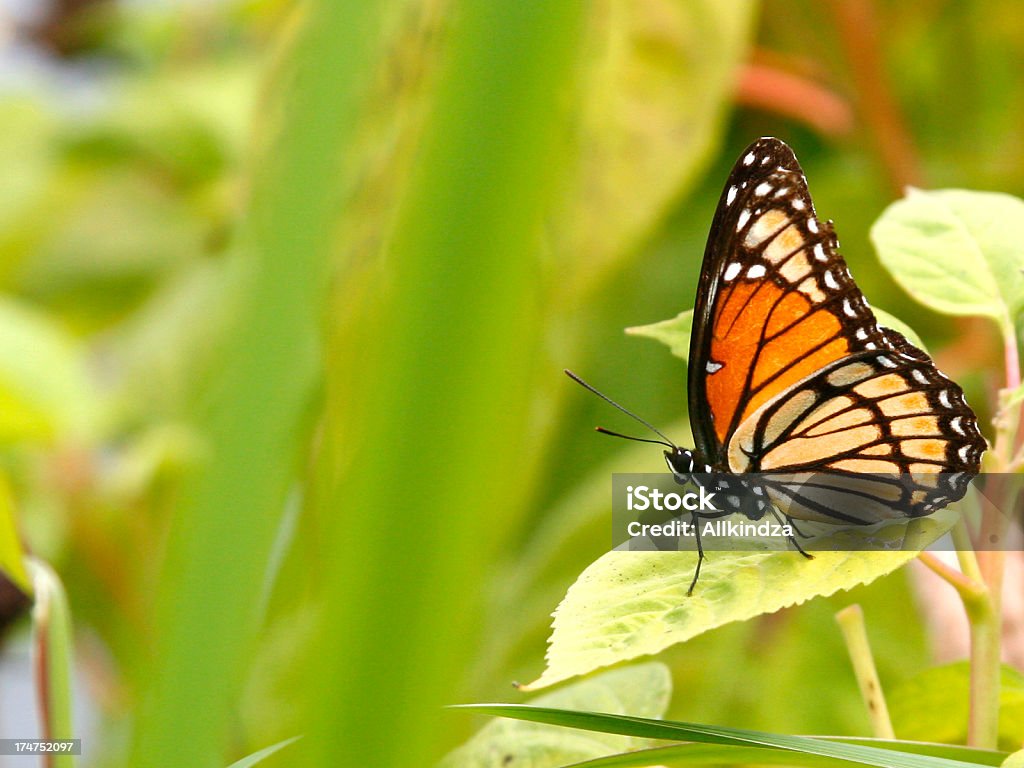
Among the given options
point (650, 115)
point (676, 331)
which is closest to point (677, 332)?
point (676, 331)

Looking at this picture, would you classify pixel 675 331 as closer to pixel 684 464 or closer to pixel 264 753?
pixel 684 464

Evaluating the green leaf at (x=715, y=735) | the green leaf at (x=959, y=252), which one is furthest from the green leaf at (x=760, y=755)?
the green leaf at (x=959, y=252)

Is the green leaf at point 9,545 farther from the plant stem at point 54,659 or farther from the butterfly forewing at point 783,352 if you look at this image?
the butterfly forewing at point 783,352

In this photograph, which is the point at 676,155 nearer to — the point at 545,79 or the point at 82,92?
the point at 545,79

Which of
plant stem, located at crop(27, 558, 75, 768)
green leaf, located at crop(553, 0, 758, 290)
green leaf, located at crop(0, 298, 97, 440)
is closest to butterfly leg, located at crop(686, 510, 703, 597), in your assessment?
plant stem, located at crop(27, 558, 75, 768)

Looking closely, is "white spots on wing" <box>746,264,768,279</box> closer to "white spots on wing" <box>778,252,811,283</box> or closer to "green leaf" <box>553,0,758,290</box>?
"white spots on wing" <box>778,252,811,283</box>

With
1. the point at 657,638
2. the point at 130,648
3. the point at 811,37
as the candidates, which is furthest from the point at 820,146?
the point at 657,638

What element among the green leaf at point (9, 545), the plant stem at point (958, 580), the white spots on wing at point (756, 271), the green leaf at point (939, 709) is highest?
the white spots on wing at point (756, 271)
